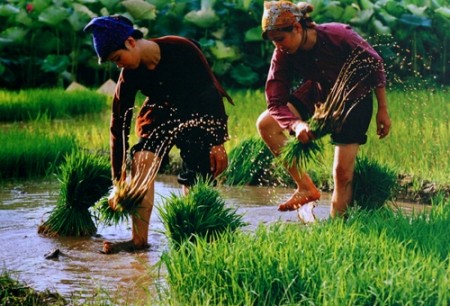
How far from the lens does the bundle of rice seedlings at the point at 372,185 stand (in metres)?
5.96

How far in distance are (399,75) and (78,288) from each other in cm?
792

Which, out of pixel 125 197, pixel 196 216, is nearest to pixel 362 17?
pixel 125 197

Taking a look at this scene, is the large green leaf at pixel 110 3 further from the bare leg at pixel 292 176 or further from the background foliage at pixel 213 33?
the bare leg at pixel 292 176

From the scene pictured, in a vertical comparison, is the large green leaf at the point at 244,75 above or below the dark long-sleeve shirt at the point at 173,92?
below

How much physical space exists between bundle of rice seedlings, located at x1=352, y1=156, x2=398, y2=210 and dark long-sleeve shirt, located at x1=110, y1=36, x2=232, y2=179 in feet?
2.65

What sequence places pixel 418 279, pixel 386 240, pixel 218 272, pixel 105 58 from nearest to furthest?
pixel 418 279 < pixel 218 272 < pixel 386 240 < pixel 105 58

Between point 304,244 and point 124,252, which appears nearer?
point 304,244

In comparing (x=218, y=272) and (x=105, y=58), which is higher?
(x=105, y=58)

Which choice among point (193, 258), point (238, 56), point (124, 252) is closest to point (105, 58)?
point (124, 252)

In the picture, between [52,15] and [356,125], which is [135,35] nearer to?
[356,125]

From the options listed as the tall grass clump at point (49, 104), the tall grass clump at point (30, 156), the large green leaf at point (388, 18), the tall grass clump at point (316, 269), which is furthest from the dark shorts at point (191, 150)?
the large green leaf at point (388, 18)

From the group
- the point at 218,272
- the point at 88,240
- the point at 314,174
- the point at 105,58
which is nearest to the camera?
the point at 218,272

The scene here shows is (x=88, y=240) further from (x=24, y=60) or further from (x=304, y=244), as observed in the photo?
(x=24, y=60)

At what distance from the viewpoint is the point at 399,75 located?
12156 millimetres
